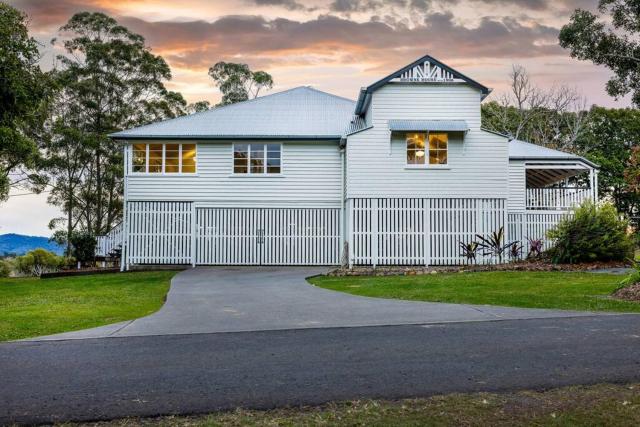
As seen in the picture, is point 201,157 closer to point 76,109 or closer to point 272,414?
point 76,109

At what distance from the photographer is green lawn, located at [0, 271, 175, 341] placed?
9625mm

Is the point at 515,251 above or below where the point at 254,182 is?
below

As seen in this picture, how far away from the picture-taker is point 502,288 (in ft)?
47.1

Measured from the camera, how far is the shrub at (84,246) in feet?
83.1

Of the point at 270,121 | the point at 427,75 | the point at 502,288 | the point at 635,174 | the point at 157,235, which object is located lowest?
the point at 502,288

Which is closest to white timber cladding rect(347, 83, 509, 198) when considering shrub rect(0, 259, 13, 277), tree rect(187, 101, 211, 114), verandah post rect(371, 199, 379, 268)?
verandah post rect(371, 199, 379, 268)

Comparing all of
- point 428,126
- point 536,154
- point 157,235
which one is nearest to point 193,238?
point 157,235

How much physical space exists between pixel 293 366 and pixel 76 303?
8014mm

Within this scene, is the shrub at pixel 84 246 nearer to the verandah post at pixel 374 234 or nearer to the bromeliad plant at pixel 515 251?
the verandah post at pixel 374 234

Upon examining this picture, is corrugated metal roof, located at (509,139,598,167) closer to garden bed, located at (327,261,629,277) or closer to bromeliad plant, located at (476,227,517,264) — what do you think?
bromeliad plant, located at (476,227,517,264)

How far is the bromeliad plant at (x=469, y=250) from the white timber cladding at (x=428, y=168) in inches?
77.9

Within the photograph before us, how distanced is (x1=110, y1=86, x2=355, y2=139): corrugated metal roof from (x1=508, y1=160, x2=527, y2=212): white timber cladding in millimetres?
7228

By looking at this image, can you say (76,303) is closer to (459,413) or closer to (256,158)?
(459,413)

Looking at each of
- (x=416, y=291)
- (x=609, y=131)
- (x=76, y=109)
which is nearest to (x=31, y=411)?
(x=416, y=291)
